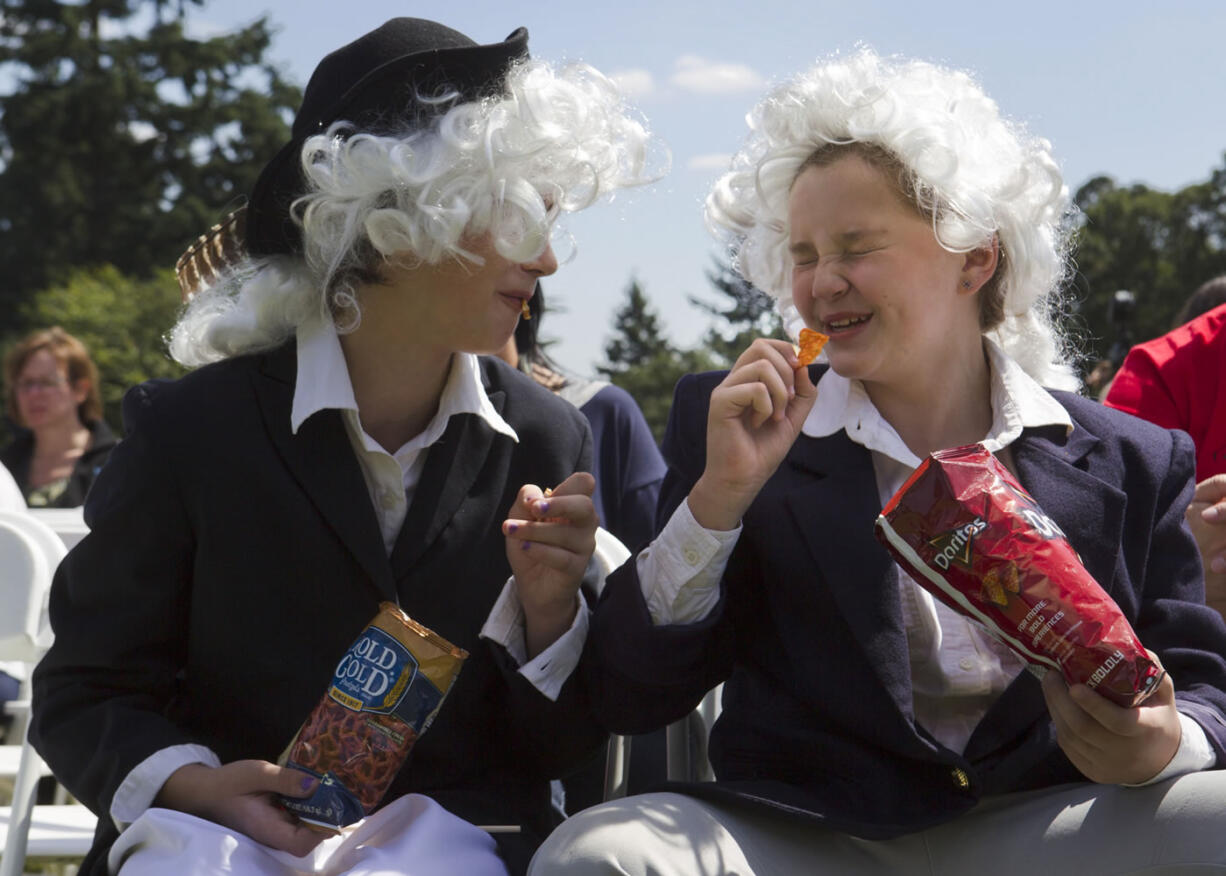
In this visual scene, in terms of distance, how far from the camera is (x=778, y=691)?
6.69 ft

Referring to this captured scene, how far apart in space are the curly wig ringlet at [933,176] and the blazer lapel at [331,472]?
0.76 m

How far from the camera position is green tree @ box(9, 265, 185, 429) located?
22.9m

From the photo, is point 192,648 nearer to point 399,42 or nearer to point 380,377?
point 380,377

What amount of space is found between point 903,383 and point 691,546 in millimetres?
490

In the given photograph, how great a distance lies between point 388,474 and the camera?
2.18 m

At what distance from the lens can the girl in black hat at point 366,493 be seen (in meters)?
2.03

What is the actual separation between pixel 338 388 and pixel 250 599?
0.35m

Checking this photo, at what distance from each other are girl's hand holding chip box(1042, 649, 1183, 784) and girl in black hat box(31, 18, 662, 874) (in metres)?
0.70

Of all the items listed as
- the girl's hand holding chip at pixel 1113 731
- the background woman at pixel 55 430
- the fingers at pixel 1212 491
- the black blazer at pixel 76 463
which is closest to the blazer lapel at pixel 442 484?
the girl's hand holding chip at pixel 1113 731

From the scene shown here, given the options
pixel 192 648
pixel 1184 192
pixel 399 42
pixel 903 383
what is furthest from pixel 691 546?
pixel 1184 192

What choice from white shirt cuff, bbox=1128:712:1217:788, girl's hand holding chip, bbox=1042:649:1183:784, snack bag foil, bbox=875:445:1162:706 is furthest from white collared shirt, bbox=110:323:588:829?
white shirt cuff, bbox=1128:712:1217:788

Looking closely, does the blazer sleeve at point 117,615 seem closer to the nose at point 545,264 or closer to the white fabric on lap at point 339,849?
the white fabric on lap at point 339,849

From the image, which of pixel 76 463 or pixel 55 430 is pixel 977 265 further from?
pixel 55 430

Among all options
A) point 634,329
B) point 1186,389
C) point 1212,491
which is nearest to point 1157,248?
point 634,329
